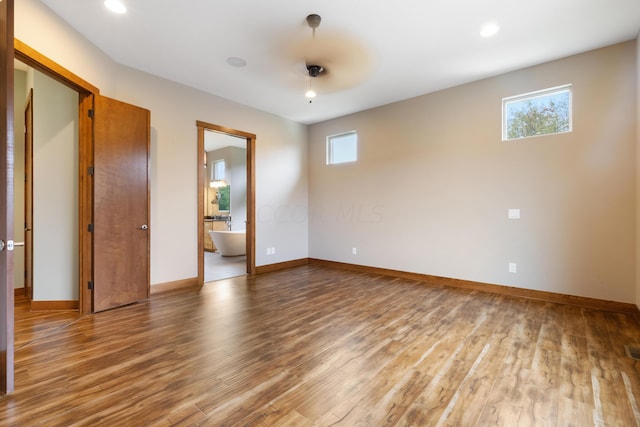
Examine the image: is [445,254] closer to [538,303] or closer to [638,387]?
[538,303]

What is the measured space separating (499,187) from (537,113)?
1.03 metres

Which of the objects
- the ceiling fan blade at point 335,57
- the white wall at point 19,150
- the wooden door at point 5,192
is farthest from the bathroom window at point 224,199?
the wooden door at point 5,192

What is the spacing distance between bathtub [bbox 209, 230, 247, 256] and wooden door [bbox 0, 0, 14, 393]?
16.6ft

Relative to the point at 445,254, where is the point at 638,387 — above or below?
below

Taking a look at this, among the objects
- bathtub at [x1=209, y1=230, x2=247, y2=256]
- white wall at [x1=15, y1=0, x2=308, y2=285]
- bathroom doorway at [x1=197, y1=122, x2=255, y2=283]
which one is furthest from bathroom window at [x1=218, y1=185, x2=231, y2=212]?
white wall at [x1=15, y1=0, x2=308, y2=285]

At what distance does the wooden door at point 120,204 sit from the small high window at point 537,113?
15.6 ft

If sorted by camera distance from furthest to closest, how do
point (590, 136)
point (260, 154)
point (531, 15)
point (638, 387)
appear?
point (260, 154), point (590, 136), point (531, 15), point (638, 387)

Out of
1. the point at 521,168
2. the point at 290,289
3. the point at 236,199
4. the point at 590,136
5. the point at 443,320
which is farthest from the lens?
the point at 236,199

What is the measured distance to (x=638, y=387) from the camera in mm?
1835

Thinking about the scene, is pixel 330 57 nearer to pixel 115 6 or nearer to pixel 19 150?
pixel 115 6

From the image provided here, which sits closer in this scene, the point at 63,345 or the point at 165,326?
the point at 63,345

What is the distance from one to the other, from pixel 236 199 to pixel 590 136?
25.3 feet

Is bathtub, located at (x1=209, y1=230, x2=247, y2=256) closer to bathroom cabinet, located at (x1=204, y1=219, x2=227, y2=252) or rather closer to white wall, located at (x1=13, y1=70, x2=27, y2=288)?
bathroom cabinet, located at (x1=204, y1=219, x2=227, y2=252)

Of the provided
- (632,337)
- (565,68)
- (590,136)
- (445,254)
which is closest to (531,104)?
(565,68)
